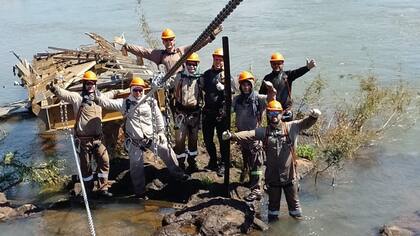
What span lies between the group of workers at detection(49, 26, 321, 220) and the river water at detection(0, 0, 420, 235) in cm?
79

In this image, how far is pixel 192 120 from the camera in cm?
925

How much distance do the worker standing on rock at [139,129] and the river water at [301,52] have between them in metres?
0.71

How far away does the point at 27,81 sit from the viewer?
11844 mm

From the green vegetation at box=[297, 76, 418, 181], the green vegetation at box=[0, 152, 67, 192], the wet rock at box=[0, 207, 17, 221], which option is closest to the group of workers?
the green vegetation at box=[0, 152, 67, 192]

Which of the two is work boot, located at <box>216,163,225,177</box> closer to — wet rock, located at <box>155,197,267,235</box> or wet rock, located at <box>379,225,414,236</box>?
wet rock, located at <box>155,197,267,235</box>

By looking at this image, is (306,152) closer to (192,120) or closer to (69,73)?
→ (192,120)

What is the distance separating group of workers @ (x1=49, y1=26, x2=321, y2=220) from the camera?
803cm

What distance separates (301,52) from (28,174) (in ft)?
42.3

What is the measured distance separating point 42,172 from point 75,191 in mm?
958

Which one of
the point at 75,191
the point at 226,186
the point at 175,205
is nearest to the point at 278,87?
the point at 226,186

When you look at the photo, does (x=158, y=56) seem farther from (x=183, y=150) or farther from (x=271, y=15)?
(x=271, y=15)

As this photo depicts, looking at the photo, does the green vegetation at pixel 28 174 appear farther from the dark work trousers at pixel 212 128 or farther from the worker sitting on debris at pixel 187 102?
the dark work trousers at pixel 212 128

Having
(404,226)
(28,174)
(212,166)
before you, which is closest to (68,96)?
(28,174)

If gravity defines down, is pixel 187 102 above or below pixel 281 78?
below
